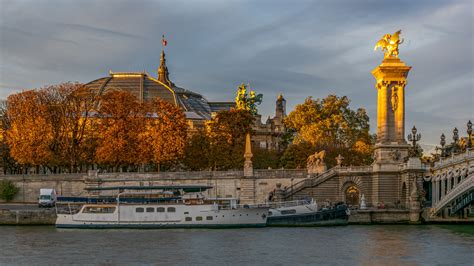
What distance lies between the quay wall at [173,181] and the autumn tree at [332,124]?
17.6 m

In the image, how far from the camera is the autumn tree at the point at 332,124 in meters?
99.2

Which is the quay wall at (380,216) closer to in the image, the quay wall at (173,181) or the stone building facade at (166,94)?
the quay wall at (173,181)

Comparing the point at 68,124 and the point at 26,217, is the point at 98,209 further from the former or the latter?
the point at 68,124

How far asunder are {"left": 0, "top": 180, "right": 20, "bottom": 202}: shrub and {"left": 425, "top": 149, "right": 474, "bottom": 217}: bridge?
3904 cm

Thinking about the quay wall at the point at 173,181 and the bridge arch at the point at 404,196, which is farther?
the quay wall at the point at 173,181

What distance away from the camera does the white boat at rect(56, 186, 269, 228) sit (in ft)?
211

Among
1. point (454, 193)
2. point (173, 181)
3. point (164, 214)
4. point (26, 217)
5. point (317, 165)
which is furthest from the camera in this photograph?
point (173, 181)

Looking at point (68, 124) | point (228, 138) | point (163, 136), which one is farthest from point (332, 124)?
point (68, 124)

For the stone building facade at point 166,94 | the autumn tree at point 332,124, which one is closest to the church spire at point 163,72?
the stone building facade at point 166,94

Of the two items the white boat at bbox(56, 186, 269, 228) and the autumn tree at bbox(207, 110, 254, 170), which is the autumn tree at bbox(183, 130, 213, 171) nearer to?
the autumn tree at bbox(207, 110, 254, 170)

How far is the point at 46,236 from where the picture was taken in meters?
57.9

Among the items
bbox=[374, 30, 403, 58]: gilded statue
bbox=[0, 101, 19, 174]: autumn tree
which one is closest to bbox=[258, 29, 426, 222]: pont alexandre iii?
bbox=[374, 30, 403, 58]: gilded statue

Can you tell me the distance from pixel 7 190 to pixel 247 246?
39.9 metres

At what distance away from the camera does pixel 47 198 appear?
3095 inches
